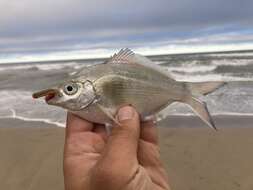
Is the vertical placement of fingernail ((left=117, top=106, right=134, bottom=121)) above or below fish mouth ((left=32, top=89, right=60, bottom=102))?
below

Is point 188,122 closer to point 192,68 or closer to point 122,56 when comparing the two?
point 122,56

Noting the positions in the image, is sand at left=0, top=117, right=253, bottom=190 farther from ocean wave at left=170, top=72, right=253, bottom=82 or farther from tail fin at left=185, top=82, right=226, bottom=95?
ocean wave at left=170, top=72, right=253, bottom=82

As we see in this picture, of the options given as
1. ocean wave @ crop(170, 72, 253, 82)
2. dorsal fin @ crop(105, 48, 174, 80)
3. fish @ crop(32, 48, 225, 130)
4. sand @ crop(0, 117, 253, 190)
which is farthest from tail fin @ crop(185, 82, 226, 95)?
ocean wave @ crop(170, 72, 253, 82)

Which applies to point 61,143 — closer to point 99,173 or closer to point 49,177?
point 49,177

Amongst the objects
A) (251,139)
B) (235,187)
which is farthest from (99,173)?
(251,139)

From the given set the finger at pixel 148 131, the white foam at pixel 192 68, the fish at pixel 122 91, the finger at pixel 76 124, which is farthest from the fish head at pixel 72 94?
the white foam at pixel 192 68

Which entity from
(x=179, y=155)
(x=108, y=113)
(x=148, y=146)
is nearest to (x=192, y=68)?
(x=179, y=155)
